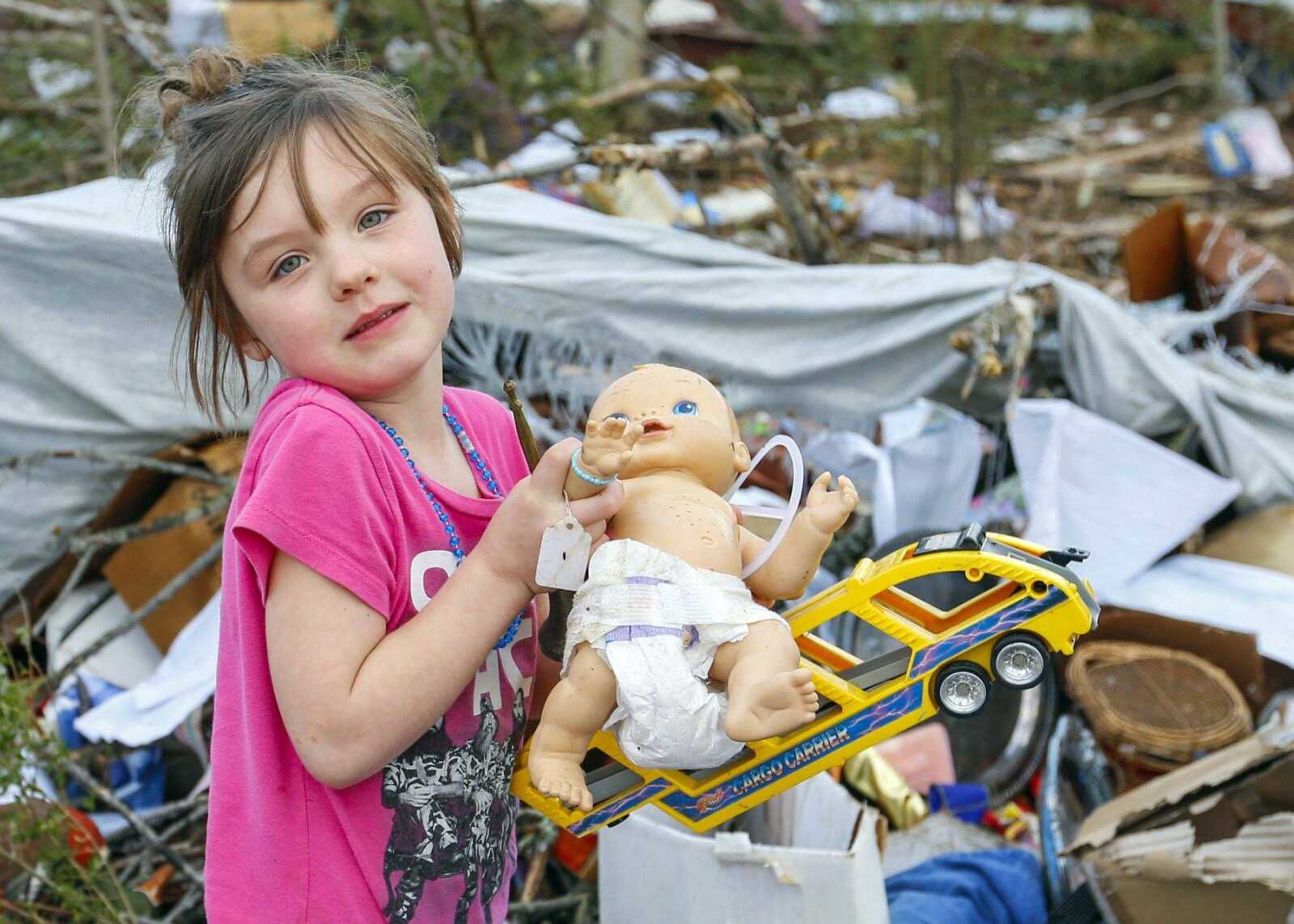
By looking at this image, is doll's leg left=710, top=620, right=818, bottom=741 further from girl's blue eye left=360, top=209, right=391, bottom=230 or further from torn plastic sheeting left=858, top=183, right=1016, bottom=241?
torn plastic sheeting left=858, top=183, right=1016, bottom=241

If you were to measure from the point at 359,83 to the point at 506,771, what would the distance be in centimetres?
77

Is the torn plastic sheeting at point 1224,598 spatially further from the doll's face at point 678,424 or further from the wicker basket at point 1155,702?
the doll's face at point 678,424

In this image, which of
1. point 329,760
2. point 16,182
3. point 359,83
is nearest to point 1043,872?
point 329,760

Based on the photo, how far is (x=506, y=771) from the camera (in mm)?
1313

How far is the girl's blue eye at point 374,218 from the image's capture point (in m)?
1.18

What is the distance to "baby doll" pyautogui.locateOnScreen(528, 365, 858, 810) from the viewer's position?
1.16 metres

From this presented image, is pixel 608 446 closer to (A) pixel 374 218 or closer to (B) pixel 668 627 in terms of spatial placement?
(B) pixel 668 627

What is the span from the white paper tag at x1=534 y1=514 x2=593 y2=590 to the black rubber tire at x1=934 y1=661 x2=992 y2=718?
0.48 metres

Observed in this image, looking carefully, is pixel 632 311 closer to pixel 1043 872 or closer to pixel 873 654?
pixel 873 654

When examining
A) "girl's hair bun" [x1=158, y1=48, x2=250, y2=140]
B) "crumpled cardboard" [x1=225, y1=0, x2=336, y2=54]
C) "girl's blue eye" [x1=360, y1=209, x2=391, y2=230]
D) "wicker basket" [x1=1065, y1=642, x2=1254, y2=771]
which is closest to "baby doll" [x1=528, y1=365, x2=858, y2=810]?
"girl's blue eye" [x1=360, y1=209, x2=391, y2=230]

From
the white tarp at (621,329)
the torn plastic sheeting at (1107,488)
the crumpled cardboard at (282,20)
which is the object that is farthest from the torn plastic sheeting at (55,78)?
the torn plastic sheeting at (1107,488)

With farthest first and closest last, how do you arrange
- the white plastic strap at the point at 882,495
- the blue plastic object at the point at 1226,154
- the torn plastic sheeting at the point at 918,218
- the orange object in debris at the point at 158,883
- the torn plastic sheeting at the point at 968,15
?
1. the torn plastic sheeting at the point at 968,15
2. the blue plastic object at the point at 1226,154
3. the torn plastic sheeting at the point at 918,218
4. the white plastic strap at the point at 882,495
5. the orange object in debris at the point at 158,883

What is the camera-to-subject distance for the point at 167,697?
8.64 feet

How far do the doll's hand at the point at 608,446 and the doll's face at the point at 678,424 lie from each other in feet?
0.68
